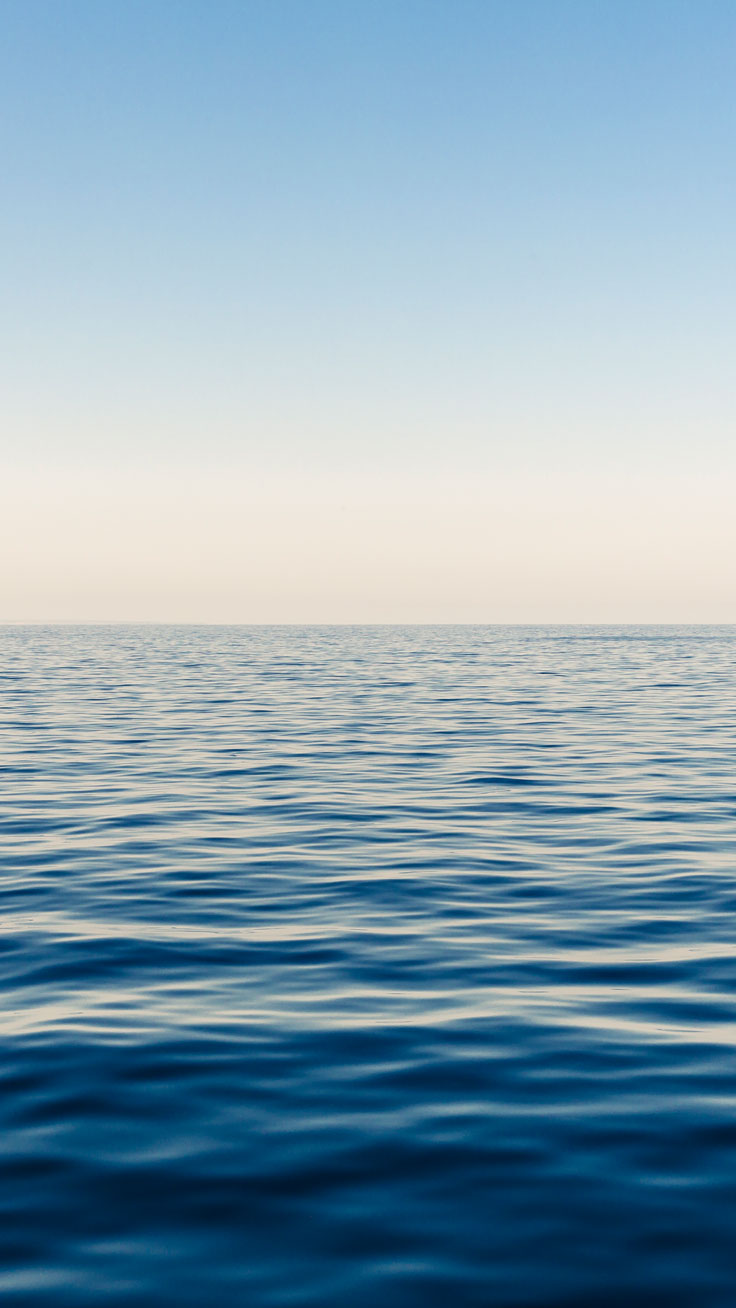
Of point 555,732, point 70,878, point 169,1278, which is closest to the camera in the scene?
point 169,1278

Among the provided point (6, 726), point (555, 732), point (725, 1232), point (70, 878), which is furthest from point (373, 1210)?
point (6, 726)

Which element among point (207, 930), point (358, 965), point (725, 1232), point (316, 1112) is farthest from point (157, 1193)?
point (207, 930)

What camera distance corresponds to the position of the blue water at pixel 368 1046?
5.07m

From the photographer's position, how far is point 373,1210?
5.43m

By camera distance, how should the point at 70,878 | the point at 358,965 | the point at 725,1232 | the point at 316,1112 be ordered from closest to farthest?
1. the point at 725,1232
2. the point at 316,1112
3. the point at 358,965
4. the point at 70,878

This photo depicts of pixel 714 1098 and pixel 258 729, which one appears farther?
pixel 258 729

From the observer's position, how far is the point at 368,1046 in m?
7.55

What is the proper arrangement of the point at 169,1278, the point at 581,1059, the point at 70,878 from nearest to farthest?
1. the point at 169,1278
2. the point at 581,1059
3. the point at 70,878

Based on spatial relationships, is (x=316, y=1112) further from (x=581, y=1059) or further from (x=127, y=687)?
(x=127, y=687)

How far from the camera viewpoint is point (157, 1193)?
5.55m

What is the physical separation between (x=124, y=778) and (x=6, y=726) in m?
10.0

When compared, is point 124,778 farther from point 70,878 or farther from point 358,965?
point 358,965

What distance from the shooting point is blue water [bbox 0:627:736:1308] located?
16.6 ft

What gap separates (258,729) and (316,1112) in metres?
22.6
